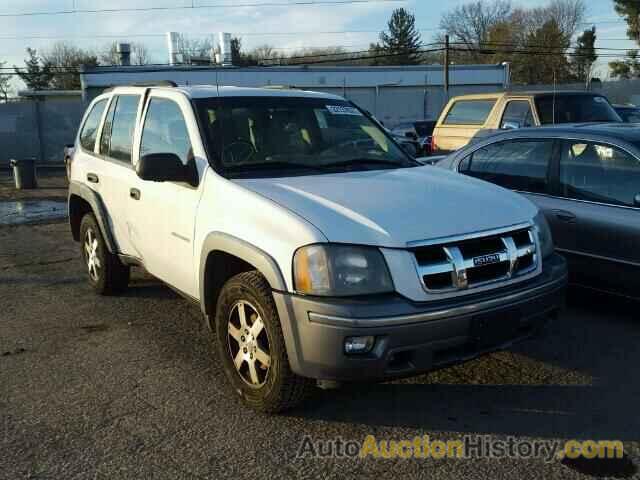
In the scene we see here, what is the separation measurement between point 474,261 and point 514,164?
266 centimetres

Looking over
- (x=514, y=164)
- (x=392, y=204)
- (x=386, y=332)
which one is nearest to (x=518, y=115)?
(x=514, y=164)

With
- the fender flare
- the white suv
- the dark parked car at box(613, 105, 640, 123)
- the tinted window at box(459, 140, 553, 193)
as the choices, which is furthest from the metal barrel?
the dark parked car at box(613, 105, 640, 123)

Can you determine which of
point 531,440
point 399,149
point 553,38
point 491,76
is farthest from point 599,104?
point 553,38

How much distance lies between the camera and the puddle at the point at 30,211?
33.7 ft

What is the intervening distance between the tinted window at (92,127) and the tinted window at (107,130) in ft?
0.64

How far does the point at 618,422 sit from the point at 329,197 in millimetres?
1962

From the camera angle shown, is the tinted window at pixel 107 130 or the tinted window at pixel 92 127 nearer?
the tinted window at pixel 107 130

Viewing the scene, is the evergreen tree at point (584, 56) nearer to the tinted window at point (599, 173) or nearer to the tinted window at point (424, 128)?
the tinted window at point (424, 128)

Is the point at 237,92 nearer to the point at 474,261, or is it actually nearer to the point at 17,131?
the point at 474,261

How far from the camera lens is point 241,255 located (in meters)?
3.27

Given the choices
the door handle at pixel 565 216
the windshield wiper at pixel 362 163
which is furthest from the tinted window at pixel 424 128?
the windshield wiper at pixel 362 163

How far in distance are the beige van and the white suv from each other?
5711 millimetres

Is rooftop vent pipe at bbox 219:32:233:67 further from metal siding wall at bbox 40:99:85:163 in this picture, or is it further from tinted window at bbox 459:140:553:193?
tinted window at bbox 459:140:553:193

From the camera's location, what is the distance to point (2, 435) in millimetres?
3236
